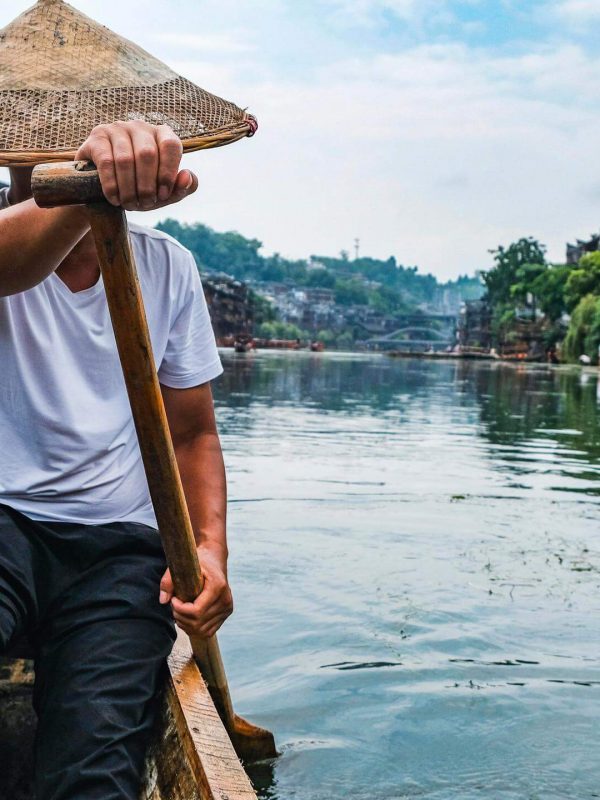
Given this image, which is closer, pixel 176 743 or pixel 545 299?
pixel 176 743

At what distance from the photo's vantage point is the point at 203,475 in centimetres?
260

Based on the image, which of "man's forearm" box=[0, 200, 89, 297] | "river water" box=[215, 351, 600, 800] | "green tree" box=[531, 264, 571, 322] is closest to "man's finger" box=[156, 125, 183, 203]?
"man's forearm" box=[0, 200, 89, 297]

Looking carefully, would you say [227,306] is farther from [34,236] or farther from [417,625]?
[34,236]

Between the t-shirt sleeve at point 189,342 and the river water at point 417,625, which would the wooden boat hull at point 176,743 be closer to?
the t-shirt sleeve at point 189,342

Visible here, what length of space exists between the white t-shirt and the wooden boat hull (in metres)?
0.36

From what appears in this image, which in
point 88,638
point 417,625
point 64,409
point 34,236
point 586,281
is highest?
point 586,281

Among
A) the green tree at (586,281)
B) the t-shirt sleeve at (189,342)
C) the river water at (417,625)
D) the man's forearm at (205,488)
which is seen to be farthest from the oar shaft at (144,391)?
the green tree at (586,281)

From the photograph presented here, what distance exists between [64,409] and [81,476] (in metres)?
0.14

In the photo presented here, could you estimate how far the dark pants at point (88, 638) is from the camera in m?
2.01

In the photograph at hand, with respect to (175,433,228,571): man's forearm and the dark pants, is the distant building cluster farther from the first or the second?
the dark pants

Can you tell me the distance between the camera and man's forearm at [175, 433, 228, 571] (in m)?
2.53

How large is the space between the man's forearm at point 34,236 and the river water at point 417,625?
2.04 m

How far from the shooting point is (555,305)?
87562mm

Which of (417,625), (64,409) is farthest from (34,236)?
(417,625)
